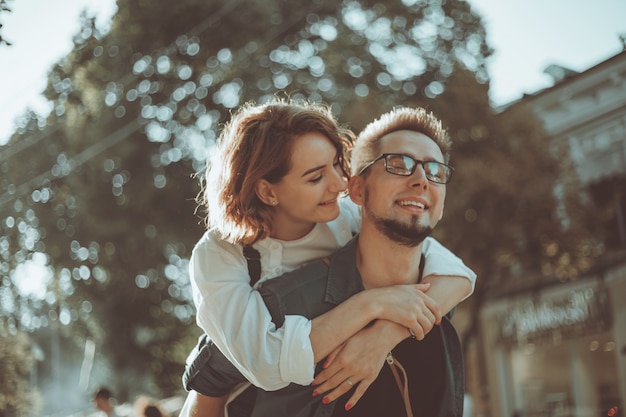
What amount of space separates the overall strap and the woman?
0.02 meters

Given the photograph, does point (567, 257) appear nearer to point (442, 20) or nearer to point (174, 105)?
point (442, 20)

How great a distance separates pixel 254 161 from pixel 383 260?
20.9 inches

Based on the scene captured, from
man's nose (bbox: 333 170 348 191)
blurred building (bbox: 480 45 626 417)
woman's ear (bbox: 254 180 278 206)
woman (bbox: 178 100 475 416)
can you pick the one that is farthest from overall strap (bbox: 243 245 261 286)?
blurred building (bbox: 480 45 626 417)

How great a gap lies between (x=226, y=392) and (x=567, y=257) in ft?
42.3

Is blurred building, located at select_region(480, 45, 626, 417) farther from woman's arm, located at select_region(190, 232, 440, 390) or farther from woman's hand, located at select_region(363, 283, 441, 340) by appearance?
woman's arm, located at select_region(190, 232, 440, 390)

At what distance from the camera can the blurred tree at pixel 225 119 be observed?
13.7m

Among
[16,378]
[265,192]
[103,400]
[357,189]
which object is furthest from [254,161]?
[103,400]

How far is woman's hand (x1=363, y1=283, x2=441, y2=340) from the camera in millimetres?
2525

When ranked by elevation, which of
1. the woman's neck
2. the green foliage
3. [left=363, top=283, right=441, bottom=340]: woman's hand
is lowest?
the green foliage

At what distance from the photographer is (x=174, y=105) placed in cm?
1432

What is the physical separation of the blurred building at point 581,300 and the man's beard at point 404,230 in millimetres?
11769

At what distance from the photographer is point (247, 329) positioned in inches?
95.7

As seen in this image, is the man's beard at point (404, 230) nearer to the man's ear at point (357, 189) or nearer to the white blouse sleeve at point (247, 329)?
the man's ear at point (357, 189)

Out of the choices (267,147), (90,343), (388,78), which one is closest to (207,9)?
(388,78)
